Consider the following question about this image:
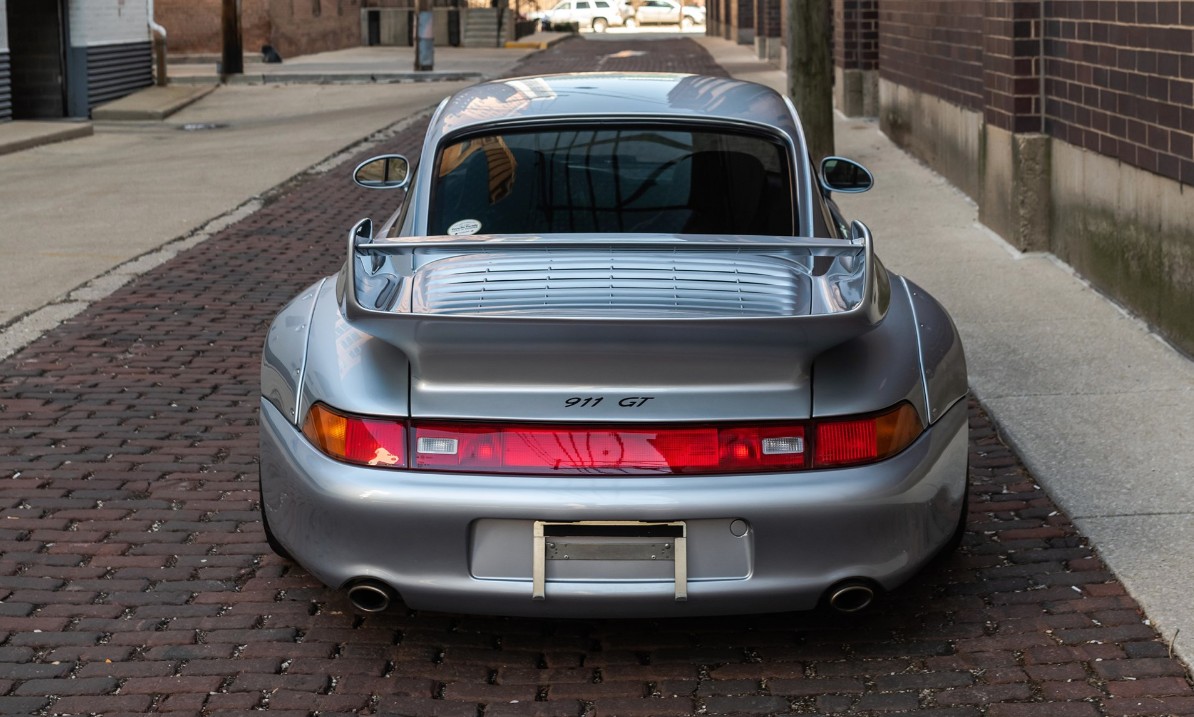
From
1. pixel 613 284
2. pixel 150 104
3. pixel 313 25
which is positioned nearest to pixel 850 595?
pixel 613 284

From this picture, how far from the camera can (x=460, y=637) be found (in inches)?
181

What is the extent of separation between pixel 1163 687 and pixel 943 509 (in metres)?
0.69

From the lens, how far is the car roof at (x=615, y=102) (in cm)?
525

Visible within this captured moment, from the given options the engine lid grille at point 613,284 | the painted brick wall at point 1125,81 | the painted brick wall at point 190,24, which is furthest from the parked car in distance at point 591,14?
the engine lid grille at point 613,284

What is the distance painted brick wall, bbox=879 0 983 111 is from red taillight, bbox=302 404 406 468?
10.1 meters

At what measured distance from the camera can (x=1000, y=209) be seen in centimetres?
1133

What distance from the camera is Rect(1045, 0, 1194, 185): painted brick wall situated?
26.3 ft

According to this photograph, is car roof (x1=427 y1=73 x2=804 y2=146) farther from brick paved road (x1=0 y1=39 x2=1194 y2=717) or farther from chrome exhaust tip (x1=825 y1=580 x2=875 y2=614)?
chrome exhaust tip (x1=825 y1=580 x2=875 y2=614)

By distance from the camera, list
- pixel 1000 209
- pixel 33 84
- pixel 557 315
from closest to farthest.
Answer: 1. pixel 557 315
2. pixel 1000 209
3. pixel 33 84

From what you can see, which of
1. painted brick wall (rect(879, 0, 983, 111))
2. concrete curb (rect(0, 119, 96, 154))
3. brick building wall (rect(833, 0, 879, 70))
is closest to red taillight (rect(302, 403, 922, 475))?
painted brick wall (rect(879, 0, 983, 111))

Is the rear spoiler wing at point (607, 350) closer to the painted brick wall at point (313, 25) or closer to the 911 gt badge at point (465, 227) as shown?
the 911 gt badge at point (465, 227)

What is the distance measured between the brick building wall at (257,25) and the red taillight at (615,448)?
98.5 feet

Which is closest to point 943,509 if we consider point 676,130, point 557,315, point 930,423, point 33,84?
point 930,423

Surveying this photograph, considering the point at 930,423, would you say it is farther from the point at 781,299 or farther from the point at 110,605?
the point at 110,605
